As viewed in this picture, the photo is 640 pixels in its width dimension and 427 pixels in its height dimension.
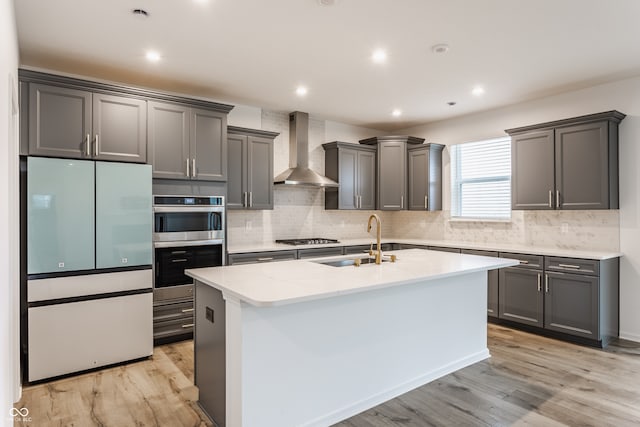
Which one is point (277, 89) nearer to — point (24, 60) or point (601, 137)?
point (24, 60)

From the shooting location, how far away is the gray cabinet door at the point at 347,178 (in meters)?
5.60

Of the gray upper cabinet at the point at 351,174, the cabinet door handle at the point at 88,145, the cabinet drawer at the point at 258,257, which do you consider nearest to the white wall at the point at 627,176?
the gray upper cabinet at the point at 351,174

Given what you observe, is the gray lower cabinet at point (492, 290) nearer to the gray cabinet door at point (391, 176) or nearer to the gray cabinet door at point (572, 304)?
the gray cabinet door at point (572, 304)

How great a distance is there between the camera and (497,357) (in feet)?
11.6

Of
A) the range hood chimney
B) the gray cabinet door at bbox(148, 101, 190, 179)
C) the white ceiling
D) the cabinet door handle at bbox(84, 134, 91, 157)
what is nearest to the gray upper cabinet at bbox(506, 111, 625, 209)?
the white ceiling

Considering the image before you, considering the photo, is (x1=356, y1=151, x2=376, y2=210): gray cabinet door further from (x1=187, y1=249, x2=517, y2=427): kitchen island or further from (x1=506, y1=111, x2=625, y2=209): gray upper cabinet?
(x1=187, y1=249, x2=517, y2=427): kitchen island

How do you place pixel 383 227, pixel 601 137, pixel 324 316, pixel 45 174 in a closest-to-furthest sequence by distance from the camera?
pixel 324 316, pixel 45 174, pixel 601 137, pixel 383 227

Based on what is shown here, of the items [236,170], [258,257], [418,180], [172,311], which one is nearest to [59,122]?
[236,170]

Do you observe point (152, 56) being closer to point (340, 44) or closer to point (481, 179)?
point (340, 44)

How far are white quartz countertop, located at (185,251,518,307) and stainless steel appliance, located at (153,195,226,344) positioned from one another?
126 cm

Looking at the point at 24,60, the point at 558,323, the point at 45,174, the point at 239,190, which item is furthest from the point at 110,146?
the point at 558,323

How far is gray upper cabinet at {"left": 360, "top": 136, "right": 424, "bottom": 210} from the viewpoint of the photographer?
585 centimetres

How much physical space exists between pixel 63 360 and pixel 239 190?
2370 mm

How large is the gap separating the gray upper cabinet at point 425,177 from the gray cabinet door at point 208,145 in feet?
9.59
